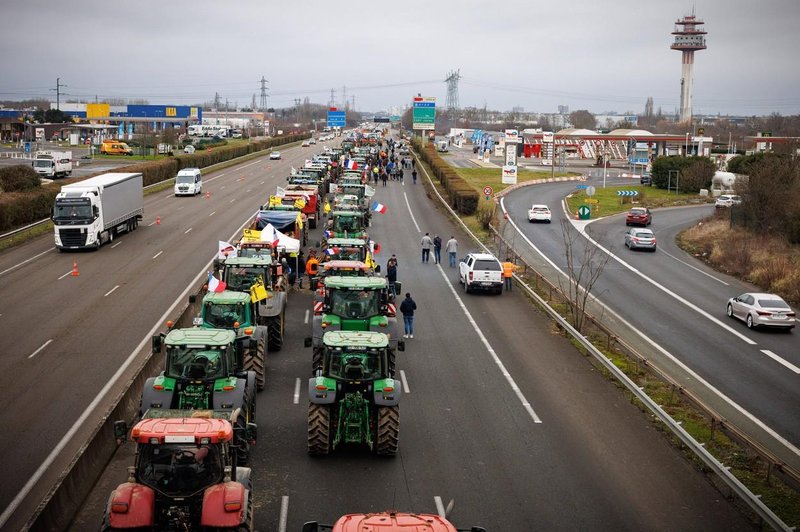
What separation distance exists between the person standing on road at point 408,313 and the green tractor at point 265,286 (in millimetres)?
3827

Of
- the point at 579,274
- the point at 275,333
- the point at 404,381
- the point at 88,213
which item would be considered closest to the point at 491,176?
the point at 88,213

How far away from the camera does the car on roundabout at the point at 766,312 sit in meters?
30.8

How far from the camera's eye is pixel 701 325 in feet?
104

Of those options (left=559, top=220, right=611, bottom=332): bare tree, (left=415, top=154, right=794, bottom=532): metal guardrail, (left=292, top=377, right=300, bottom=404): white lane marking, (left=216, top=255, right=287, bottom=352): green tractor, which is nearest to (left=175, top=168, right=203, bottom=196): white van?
(left=559, top=220, right=611, bottom=332): bare tree

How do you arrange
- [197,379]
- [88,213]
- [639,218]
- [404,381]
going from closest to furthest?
1. [197,379]
2. [404,381]
3. [88,213]
4. [639,218]

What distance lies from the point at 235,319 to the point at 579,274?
58.3 feet

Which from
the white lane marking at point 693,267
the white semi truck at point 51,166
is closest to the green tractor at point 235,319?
the white lane marking at point 693,267

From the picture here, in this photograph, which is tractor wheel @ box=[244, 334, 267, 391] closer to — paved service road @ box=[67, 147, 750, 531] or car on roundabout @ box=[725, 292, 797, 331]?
paved service road @ box=[67, 147, 750, 531]

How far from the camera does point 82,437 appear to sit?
57.4 feet

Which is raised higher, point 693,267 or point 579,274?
point 579,274

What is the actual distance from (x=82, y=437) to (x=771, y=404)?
660 inches

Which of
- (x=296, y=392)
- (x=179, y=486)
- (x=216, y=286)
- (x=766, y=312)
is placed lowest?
(x=296, y=392)

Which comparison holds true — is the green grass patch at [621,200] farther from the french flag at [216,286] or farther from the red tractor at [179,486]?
the red tractor at [179,486]

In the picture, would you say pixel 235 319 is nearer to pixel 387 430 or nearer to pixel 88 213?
pixel 387 430
